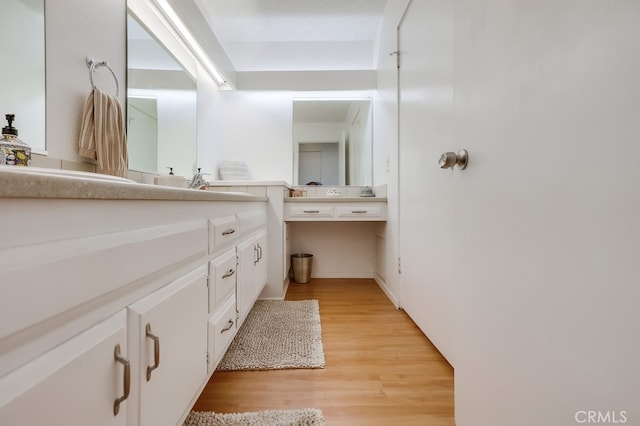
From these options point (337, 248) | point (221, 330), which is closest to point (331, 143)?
point (337, 248)

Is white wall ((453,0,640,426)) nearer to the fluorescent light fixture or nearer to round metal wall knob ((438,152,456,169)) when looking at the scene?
round metal wall knob ((438,152,456,169))

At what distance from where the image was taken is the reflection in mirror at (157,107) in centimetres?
140

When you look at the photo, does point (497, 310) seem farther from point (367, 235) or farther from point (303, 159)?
point (303, 159)

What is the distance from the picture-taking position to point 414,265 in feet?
5.58

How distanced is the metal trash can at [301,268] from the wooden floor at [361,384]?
3.27ft

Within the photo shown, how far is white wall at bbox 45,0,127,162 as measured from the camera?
97 centimetres

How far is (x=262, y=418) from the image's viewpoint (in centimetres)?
94

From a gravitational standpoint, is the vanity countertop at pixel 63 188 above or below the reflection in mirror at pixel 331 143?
below

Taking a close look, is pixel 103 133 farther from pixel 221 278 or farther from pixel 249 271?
pixel 249 271

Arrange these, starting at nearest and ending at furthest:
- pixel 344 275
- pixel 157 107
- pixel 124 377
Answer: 1. pixel 124 377
2. pixel 157 107
3. pixel 344 275

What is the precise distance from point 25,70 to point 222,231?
80 centimetres

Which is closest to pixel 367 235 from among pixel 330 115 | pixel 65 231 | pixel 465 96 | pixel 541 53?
pixel 330 115

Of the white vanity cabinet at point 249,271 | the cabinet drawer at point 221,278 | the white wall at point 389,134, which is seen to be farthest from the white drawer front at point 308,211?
the cabinet drawer at point 221,278

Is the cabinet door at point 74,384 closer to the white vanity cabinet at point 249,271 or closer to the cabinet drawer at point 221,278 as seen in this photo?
the cabinet drawer at point 221,278
